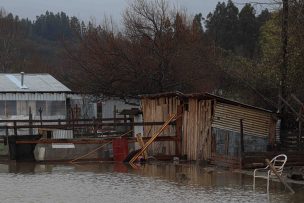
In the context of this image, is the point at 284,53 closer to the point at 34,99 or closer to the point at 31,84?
the point at 34,99

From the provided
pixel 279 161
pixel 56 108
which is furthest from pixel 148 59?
pixel 279 161

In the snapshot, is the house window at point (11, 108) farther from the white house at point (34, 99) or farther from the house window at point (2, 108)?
the house window at point (2, 108)

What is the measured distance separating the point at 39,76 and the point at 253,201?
118 feet

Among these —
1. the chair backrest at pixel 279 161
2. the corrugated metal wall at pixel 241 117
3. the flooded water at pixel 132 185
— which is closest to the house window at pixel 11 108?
the flooded water at pixel 132 185

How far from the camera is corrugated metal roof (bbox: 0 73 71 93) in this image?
44.5 m

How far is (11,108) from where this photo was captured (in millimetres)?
43562

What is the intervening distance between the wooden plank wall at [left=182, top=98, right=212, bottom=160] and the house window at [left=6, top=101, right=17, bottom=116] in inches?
765

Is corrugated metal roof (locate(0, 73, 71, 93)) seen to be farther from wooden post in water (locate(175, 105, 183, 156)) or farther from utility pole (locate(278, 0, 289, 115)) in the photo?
utility pole (locate(278, 0, 289, 115))

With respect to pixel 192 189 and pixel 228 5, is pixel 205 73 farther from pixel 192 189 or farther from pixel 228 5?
pixel 228 5

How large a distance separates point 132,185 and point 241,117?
27.3ft

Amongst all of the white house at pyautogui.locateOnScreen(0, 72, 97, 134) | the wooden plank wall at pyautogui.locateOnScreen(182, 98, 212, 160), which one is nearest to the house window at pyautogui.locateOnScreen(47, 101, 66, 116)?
the white house at pyautogui.locateOnScreen(0, 72, 97, 134)

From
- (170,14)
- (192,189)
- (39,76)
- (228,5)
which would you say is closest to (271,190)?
(192,189)

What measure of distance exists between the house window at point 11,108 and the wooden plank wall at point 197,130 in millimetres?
19428

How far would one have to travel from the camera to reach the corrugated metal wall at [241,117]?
25484 mm
